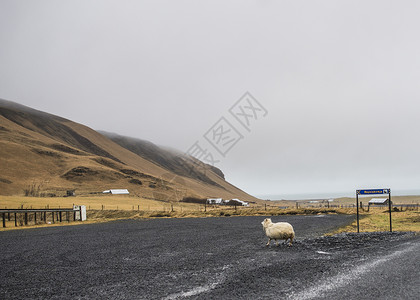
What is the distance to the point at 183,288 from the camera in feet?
29.7

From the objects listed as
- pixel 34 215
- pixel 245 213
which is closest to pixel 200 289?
pixel 34 215

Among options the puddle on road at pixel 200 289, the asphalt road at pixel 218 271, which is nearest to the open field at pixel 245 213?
the asphalt road at pixel 218 271

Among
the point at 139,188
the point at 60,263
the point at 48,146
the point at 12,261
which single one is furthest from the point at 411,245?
the point at 48,146

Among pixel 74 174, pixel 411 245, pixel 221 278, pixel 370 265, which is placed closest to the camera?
pixel 221 278

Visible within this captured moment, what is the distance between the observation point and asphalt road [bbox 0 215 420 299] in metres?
8.52

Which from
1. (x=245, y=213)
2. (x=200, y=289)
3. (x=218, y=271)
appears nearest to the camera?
(x=200, y=289)

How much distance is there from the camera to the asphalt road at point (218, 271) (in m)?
8.52

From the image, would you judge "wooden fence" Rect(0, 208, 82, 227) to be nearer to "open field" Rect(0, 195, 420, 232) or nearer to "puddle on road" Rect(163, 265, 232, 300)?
"open field" Rect(0, 195, 420, 232)

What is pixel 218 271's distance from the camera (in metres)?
11.0

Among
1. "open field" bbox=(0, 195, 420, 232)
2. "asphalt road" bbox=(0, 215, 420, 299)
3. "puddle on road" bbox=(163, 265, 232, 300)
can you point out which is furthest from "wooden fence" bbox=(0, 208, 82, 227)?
"puddle on road" bbox=(163, 265, 232, 300)

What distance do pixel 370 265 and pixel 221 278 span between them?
5068 millimetres

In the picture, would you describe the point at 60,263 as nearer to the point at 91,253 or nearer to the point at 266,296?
the point at 91,253

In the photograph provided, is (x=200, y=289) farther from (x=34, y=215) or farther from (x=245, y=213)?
(x=245, y=213)

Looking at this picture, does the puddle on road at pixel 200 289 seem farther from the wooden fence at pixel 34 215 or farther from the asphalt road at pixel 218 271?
the wooden fence at pixel 34 215
